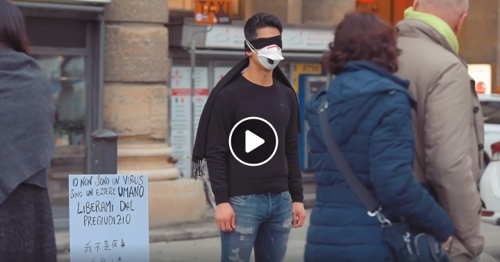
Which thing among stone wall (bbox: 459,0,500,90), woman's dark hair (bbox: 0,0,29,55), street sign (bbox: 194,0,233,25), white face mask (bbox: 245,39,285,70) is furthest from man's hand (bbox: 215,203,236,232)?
stone wall (bbox: 459,0,500,90)

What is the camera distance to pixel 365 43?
4.45 m

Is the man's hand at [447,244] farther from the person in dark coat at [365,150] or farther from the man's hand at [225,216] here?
the man's hand at [225,216]

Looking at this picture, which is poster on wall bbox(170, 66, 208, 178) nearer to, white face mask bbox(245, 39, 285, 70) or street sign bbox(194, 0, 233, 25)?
street sign bbox(194, 0, 233, 25)

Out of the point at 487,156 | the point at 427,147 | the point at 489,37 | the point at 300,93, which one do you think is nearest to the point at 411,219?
the point at 427,147

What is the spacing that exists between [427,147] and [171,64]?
35.1ft

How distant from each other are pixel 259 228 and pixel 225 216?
355 mm

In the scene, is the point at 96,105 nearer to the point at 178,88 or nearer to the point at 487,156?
the point at 178,88

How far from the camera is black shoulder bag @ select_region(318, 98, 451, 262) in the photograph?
Result: 4289 millimetres

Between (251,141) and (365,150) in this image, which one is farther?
(251,141)

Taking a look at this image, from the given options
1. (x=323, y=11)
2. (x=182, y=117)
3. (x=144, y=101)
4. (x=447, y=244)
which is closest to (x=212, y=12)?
(x=182, y=117)
